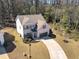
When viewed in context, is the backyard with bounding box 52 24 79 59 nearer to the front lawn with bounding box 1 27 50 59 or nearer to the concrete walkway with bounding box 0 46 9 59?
the front lawn with bounding box 1 27 50 59

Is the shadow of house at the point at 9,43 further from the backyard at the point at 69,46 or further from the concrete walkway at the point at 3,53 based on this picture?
the backyard at the point at 69,46

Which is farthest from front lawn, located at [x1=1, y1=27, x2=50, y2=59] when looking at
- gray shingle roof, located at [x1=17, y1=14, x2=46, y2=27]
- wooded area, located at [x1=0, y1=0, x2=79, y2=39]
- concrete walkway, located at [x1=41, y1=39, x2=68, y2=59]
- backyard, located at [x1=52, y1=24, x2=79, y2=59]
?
wooded area, located at [x1=0, y1=0, x2=79, y2=39]

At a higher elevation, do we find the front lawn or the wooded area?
the wooded area

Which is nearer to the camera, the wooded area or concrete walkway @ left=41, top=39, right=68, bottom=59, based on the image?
concrete walkway @ left=41, top=39, right=68, bottom=59

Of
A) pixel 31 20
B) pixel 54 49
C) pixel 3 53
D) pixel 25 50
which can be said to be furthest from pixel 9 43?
pixel 54 49

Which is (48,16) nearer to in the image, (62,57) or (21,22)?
(21,22)

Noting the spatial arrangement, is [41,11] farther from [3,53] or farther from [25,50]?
[3,53]

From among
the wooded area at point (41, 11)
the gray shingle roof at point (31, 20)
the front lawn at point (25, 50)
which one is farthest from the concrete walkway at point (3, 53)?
the wooded area at point (41, 11)
